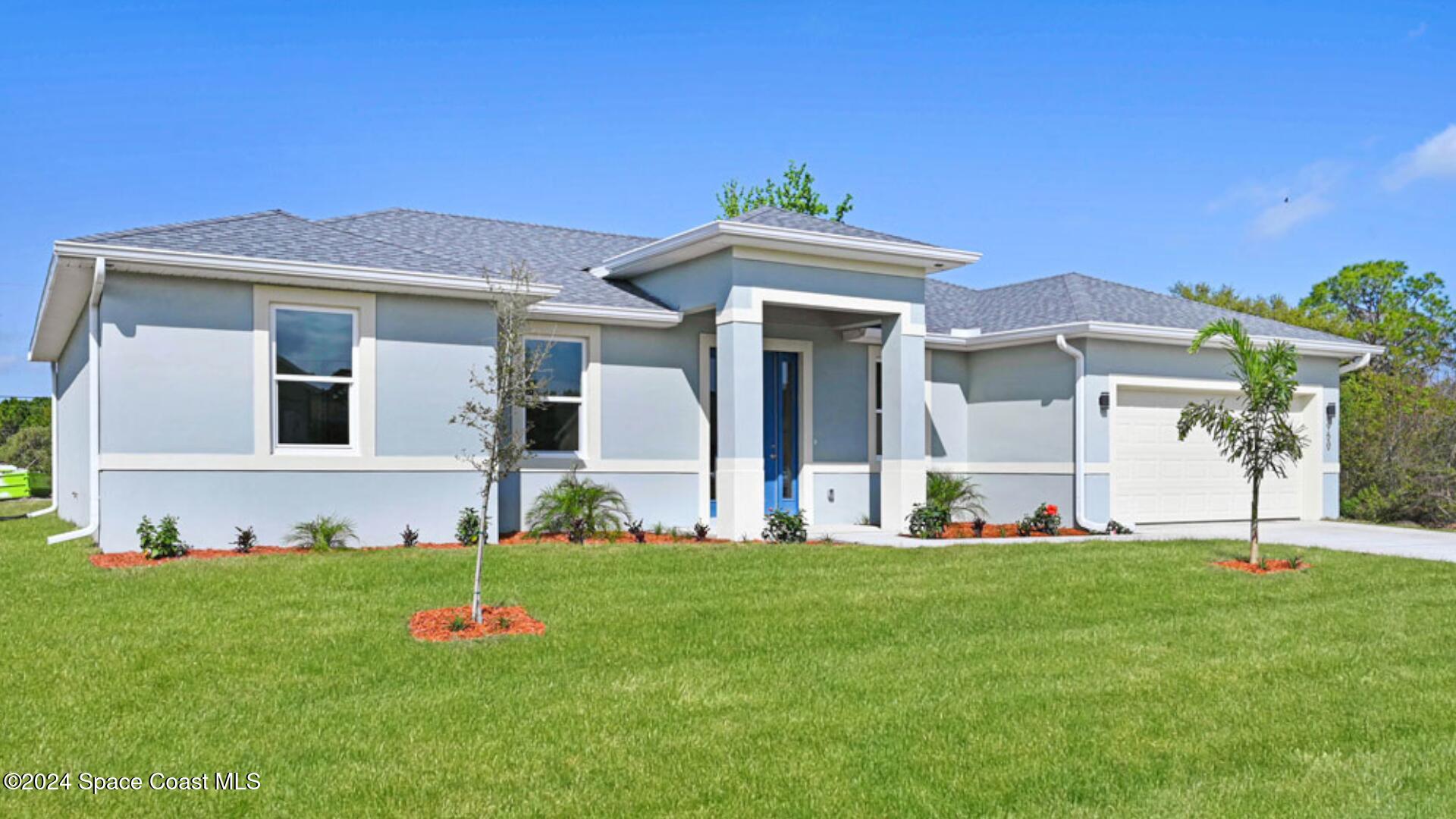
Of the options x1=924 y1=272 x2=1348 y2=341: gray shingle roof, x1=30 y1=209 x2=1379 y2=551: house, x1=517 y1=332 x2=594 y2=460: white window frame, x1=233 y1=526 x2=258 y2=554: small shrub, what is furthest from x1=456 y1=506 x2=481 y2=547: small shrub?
x1=924 y1=272 x2=1348 y2=341: gray shingle roof

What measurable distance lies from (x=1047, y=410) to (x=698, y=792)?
43.7 ft

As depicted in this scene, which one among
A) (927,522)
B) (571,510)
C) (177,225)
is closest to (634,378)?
(571,510)

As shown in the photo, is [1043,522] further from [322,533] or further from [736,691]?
[736,691]

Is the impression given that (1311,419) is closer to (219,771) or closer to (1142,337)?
(1142,337)

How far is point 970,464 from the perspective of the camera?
18.0m

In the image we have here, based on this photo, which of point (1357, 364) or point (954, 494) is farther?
point (1357, 364)

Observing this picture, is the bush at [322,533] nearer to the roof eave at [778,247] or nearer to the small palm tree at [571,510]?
the small palm tree at [571,510]

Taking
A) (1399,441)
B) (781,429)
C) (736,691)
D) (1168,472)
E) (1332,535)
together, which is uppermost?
(781,429)

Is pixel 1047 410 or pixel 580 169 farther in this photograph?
pixel 580 169

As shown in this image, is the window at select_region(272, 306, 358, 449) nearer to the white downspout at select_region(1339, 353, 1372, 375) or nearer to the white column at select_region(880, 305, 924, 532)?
the white column at select_region(880, 305, 924, 532)

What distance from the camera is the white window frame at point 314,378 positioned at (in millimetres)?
12320

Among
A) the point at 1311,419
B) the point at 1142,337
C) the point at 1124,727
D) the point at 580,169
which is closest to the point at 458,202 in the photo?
the point at 580,169

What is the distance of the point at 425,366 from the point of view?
516 inches

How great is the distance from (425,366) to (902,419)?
256 inches
